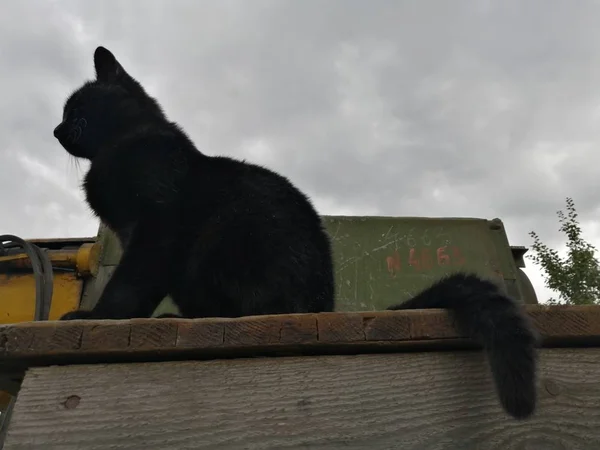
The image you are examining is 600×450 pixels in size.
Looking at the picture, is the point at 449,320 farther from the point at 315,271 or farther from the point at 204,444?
the point at 315,271

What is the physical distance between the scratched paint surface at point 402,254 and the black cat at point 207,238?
1.17m

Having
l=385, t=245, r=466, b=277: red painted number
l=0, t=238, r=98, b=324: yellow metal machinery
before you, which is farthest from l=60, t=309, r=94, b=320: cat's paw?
l=385, t=245, r=466, b=277: red painted number

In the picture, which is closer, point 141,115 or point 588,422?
point 588,422

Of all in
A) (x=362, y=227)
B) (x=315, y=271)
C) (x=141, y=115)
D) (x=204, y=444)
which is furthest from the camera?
(x=362, y=227)

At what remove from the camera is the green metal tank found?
9.88 feet

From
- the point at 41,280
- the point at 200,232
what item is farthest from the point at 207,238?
the point at 41,280

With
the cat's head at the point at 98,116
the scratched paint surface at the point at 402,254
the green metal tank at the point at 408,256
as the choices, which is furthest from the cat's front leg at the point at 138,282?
the scratched paint surface at the point at 402,254

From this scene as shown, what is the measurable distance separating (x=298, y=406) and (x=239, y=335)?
16 cm

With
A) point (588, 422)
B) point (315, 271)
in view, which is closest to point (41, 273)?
point (315, 271)

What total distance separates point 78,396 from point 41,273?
1.21 metres

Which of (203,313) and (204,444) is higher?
(203,313)

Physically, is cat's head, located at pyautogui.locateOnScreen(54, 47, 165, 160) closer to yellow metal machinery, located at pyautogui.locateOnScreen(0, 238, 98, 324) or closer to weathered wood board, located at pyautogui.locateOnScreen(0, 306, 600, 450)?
yellow metal machinery, located at pyautogui.locateOnScreen(0, 238, 98, 324)

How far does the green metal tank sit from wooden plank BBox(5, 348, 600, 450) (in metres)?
1.97

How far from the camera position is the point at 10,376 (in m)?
1.11
